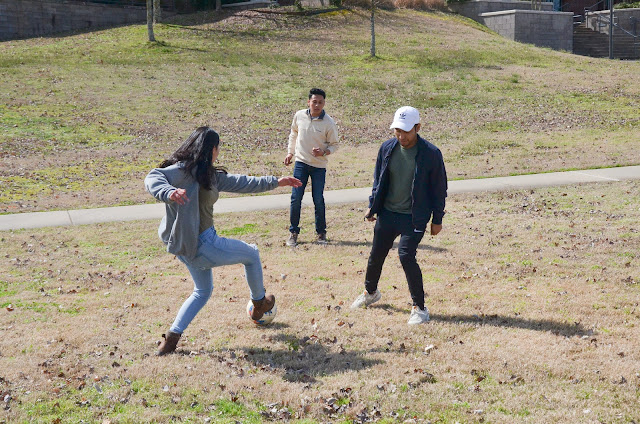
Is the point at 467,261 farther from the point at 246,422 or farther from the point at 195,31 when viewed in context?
the point at 195,31

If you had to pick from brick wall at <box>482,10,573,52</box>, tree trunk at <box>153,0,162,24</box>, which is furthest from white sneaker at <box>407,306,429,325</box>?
brick wall at <box>482,10,573,52</box>

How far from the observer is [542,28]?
116 feet

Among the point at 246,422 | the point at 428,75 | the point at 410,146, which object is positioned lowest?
the point at 246,422

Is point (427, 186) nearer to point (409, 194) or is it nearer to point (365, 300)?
point (409, 194)

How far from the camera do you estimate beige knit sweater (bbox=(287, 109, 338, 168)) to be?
923 cm

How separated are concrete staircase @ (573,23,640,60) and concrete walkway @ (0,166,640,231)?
76.5ft

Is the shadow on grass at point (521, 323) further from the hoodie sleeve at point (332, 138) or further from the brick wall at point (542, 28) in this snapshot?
the brick wall at point (542, 28)

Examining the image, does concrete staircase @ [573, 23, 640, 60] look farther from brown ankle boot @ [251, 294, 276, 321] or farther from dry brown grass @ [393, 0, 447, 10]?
brown ankle boot @ [251, 294, 276, 321]

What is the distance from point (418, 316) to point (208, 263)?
202 cm

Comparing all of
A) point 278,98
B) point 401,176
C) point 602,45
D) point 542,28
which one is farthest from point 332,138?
point 602,45

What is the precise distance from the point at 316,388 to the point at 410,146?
223 cm

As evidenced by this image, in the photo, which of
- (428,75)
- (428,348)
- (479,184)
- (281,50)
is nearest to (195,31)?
(281,50)

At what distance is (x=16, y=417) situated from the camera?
4.81 meters

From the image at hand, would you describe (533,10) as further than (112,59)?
Yes
